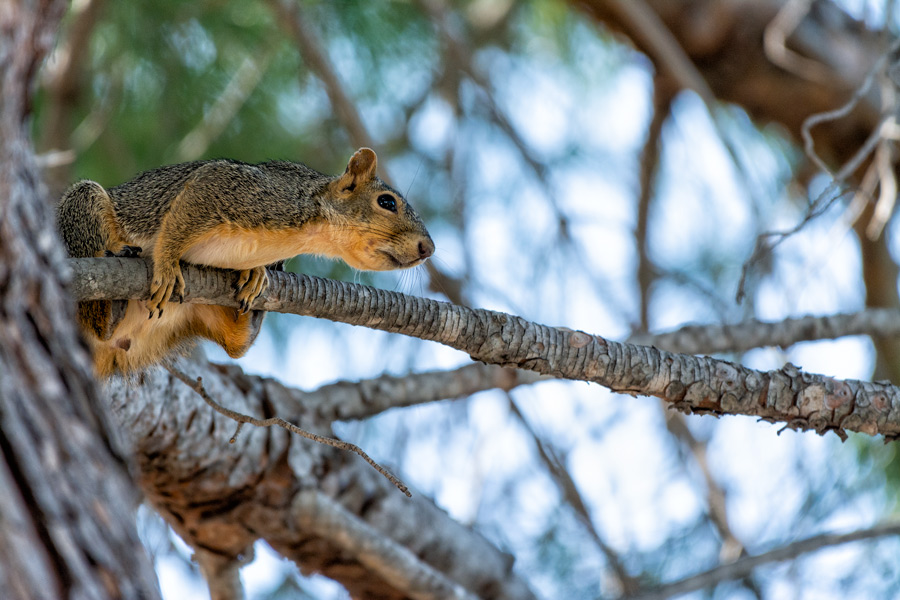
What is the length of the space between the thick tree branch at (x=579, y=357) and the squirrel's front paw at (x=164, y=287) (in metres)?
0.02

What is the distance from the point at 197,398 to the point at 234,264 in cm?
32

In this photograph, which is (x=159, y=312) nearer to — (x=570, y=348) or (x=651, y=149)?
(x=570, y=348)

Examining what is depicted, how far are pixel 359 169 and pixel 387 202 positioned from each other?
11 cm

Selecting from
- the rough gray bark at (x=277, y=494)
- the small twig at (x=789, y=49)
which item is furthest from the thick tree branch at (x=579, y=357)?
the small twig at (x=789, y=49)

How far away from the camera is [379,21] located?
9.87 feet

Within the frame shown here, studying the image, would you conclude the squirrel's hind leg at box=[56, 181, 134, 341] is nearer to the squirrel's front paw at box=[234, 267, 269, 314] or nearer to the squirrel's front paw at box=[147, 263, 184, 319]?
the squirrel's front paw at box=[147, 263, 184, 319]

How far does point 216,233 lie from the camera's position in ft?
5.62

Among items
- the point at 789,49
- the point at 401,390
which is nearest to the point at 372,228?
the point at 401,390

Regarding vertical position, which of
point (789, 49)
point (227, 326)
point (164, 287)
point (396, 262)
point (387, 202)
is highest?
point (789, 49)

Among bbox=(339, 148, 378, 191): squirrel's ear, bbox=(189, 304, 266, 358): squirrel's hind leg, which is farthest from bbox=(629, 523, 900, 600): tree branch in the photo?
bbox=(339, 148, 378, 191): squirrel's ear

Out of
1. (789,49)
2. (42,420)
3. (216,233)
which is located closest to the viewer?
(42,420)

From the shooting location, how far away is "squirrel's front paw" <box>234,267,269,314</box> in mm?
1543

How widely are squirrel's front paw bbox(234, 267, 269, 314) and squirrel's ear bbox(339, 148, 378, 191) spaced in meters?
0.46

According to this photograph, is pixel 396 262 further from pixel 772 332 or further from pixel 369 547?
pixel 772 332
